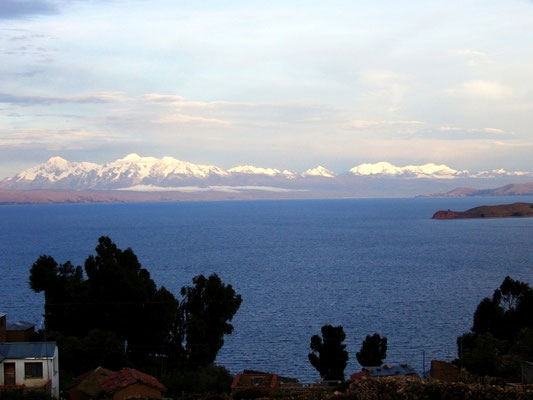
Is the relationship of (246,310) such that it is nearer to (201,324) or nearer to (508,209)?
(201,324)

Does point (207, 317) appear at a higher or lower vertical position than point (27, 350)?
lower

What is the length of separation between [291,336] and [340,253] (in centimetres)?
4471

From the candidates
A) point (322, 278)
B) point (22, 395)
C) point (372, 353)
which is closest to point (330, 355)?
point (372, 353)

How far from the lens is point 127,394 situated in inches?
707

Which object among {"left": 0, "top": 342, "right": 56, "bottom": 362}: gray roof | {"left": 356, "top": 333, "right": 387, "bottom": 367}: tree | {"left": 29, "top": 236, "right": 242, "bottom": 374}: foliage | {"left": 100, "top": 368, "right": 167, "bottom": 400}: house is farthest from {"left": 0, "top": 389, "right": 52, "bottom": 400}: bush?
{"left": 356, "top": 333, "right": 387, "bottom": 367}: tree

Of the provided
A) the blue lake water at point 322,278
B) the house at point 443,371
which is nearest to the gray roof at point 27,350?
the house at point 443,371

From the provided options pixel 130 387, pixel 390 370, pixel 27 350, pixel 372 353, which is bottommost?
pixel 372 353

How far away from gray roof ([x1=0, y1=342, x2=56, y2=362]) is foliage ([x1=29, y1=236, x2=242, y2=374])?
5056 millimetres

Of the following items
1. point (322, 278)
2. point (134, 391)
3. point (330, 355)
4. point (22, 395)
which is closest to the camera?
point (22, 395)

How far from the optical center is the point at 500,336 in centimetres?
3003

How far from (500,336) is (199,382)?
1430 cm

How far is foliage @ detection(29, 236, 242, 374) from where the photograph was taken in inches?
1012

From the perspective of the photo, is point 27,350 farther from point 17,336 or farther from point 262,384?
point 262,384

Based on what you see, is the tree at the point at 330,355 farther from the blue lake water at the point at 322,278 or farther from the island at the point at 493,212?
the island at the point at 493,212
